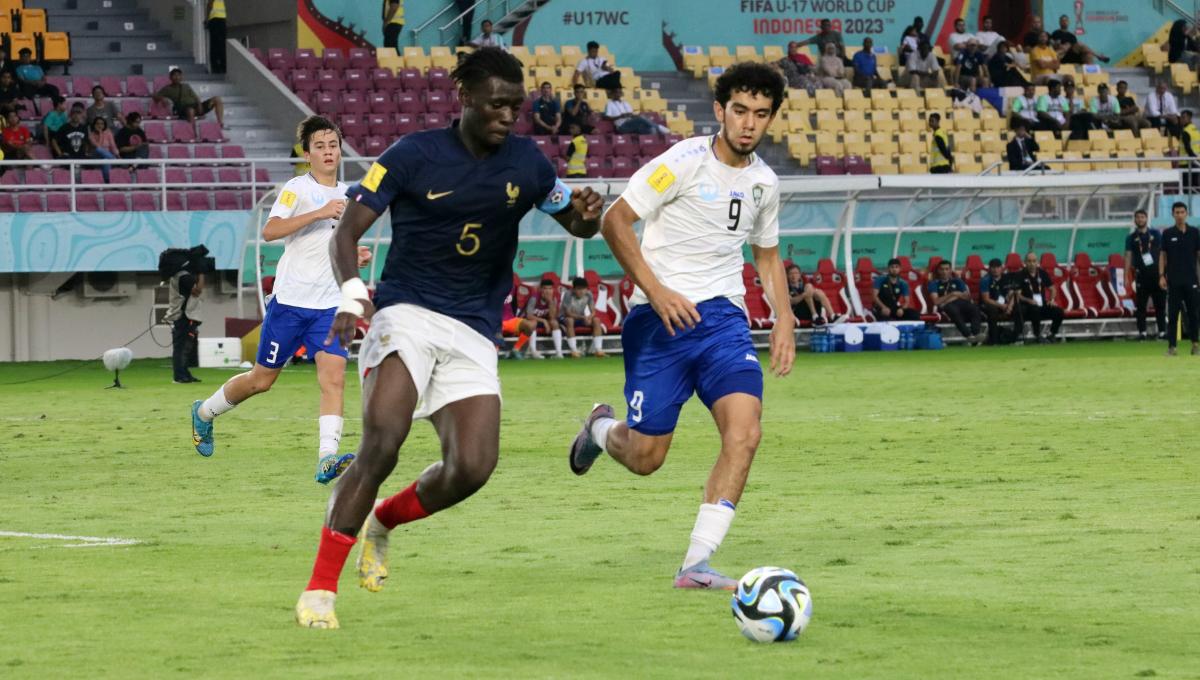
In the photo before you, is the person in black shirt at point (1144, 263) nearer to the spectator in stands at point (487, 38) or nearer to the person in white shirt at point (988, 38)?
the person in white shirt at point (988, 38)

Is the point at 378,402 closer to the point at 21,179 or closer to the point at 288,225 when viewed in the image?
the point at 288,225

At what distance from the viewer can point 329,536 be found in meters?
7.26

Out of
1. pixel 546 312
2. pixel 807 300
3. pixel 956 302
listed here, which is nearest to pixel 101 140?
pixel 546 312

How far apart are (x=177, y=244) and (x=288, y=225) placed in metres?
Answer: 17.2

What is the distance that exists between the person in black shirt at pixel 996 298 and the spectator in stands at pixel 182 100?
43.6 feet

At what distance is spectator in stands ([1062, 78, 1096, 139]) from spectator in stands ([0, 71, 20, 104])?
21061 millimetres

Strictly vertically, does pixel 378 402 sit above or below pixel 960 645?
above

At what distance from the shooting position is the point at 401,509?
7.87m

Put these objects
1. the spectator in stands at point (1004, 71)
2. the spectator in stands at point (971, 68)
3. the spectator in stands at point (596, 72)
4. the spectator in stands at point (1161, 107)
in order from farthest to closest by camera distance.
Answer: the spectator in stands at point (1004, 71) → the spectator in stands at point (971, 68) → the spectator in stands at point (1161, 107) → the spectator in stands at point (596, 72)

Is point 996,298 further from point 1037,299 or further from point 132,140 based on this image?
point 132,140

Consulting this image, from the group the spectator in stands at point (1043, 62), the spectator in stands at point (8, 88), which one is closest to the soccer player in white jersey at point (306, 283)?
the spectator in stands at point (8, 88)

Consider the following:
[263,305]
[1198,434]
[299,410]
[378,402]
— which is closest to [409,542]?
[378,402]

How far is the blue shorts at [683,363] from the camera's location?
28.3 feet

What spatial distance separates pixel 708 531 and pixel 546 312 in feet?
74.3
